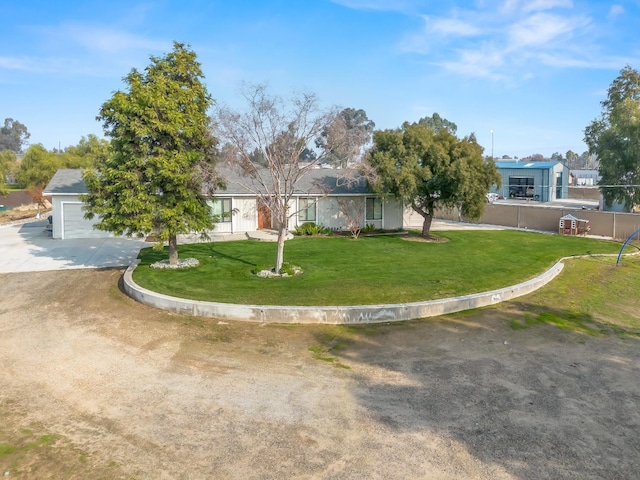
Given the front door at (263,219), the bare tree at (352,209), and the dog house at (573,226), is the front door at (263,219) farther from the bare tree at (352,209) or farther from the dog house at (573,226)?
the dog house at (573,226)

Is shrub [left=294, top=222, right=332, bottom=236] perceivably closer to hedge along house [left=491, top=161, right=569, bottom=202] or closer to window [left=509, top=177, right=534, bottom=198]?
hedge along house [left=491, top=161, right=569, bottom=202]

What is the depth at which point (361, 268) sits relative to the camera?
49.2 ft

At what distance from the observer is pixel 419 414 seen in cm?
626

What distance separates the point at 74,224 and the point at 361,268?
1549cm

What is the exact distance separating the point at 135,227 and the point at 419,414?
10.3 meters

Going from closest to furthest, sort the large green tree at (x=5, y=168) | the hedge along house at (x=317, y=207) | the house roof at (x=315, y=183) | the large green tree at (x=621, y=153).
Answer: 1. the house roof at (x=315, y=183)
2. the hedge along house at (x=317, y=207)
3. the large green tree at (x=621, y=153)
4. the large green tree at (x=5, y=168)

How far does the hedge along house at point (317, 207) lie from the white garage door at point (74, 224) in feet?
19.9

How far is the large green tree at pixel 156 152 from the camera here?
523 inches

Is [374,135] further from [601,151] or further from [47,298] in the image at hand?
[601,151]

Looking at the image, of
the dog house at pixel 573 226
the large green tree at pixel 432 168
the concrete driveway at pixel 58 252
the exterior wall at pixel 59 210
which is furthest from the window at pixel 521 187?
the exterior wall at pixel 59 210

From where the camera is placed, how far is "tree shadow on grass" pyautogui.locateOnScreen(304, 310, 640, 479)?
5.34m

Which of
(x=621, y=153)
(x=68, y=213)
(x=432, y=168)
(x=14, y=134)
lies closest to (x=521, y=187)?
(x=621, y=153)

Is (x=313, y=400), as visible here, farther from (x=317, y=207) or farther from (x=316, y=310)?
(x=317, y=207)

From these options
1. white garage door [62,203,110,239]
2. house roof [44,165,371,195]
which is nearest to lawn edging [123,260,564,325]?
house roof [44,165,371,195]
